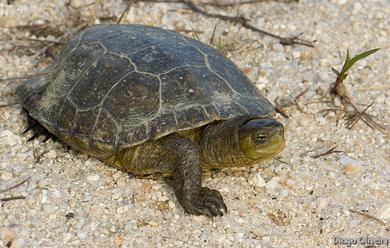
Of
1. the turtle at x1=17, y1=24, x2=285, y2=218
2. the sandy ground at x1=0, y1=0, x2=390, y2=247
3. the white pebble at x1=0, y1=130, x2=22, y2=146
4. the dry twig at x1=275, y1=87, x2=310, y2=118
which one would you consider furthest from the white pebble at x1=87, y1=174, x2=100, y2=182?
the dry twig at x1=275, y1=87, x2=310, y2=118

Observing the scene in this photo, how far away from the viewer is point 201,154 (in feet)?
10.5

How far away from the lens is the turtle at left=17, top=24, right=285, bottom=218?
9.89ft

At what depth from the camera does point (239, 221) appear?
3.04 metres

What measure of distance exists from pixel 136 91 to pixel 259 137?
30.3 inches

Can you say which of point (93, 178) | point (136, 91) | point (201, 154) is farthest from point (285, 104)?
point (93, 178)

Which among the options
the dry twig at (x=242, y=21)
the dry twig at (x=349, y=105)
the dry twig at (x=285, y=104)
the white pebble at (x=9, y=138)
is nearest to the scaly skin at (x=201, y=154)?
the white pebble at (x=9, y=138)

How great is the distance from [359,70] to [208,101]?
1665mm

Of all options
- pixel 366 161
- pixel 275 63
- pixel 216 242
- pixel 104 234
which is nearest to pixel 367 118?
pixel 366 161

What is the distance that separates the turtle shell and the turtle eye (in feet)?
0.90

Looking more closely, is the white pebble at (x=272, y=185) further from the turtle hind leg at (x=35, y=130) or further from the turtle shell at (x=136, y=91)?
the turtle hind leg at (x=35, y=130)

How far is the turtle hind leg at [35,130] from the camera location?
3.55m

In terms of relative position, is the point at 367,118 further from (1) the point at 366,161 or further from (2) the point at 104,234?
(2) the point at 104,234

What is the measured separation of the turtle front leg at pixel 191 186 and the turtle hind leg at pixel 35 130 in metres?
0.93

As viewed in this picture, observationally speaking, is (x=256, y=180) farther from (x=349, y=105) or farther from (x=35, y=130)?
(x=35, y=130)
